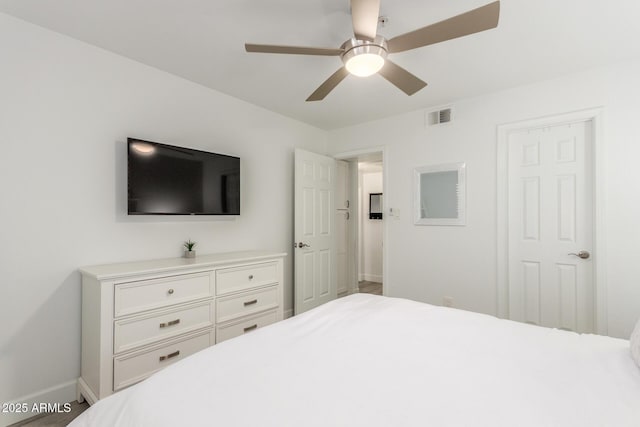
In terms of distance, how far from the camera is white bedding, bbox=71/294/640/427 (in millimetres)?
818

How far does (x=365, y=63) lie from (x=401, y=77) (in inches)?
14.2

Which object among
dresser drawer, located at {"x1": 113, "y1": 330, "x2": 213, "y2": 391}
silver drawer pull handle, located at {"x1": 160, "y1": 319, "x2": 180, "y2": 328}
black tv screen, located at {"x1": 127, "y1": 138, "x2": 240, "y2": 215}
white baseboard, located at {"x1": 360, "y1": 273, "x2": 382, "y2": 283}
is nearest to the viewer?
dresser drawer, located at {"x1": 113, "y1": 330, "x2": 213, "y2": 391}

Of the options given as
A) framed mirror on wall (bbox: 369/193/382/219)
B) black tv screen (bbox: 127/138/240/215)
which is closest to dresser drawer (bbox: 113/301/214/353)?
black tv screen (bbox: 127/138/240/215)

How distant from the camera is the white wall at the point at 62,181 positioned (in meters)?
1.86

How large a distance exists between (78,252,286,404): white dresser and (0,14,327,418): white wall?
0.52 ft

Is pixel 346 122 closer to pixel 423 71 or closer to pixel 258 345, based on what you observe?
pixel 423 71

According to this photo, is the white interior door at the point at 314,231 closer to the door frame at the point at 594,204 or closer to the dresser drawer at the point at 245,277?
the dresser drawer at the point at 245,277

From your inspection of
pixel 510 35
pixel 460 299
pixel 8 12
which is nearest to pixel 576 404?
pixel 510 35

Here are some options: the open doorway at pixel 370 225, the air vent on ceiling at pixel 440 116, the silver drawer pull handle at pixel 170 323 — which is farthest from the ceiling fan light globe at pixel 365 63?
the open doorway at pixel 370 225

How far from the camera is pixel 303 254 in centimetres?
361

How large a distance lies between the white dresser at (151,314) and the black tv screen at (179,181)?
1.49 ft

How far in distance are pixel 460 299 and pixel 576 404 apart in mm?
2392

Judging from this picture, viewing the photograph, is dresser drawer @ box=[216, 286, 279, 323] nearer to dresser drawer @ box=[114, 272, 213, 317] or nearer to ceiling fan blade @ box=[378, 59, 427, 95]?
dresser drawer @ box=[114, 272, 213, 317]

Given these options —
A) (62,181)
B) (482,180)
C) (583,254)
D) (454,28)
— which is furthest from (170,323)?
(583,254)
